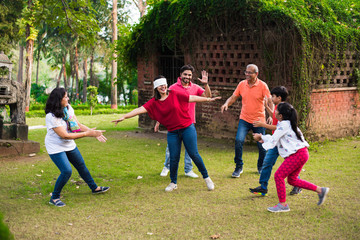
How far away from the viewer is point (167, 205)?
18.3ft

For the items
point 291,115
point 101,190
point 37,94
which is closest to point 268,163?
point 291,115

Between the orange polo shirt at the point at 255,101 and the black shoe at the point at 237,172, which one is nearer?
the orange polo shirt at the point at 255,101

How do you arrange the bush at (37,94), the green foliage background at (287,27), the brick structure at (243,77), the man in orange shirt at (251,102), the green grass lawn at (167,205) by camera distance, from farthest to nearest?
the bush at (37,94) < the brick structure at (243,77) < the green foliage background at (287,27) < the man in orange shirt at (251,102) < the green grass lawn at (167,205)

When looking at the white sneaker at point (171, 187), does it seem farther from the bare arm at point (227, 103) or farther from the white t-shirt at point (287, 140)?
the white t-shirt at point (287, 140)

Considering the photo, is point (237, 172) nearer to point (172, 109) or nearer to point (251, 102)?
point (251, 102)

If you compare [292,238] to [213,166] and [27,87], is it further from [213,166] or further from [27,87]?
[27,87]

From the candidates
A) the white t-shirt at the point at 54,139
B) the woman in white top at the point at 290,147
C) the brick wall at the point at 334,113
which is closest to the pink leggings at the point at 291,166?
the woman in white top at the point at 290,147

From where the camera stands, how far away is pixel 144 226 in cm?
480

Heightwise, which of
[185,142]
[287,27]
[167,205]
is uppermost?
[287,27]

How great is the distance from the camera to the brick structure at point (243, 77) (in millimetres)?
10281

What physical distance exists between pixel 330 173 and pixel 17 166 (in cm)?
593

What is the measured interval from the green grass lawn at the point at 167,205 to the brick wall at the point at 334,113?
172 cm

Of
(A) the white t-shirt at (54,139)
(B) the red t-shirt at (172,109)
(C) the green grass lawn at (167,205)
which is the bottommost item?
(C) the green grass lawn at (167,205)

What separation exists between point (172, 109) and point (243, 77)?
5201mm
